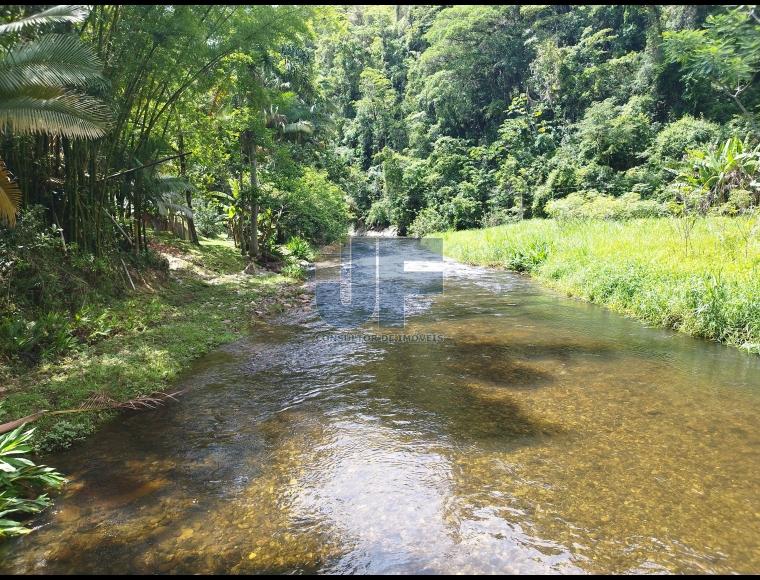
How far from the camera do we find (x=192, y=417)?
5.63 meters

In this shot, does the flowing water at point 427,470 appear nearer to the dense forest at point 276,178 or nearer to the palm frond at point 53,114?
the dense forest at point 276,178

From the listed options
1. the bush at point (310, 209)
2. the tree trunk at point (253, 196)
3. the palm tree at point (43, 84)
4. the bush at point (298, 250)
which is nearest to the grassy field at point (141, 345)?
the palm tree at point (43, 84)

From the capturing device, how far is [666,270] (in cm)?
1023

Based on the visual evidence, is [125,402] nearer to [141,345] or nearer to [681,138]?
[141,345]

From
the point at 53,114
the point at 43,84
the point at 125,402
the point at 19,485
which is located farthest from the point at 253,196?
the point at 19,485

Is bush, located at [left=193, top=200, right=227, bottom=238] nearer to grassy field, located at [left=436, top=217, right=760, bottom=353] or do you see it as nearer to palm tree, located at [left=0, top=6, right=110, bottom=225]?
grassy field, located at [left=436, top=217, right=760, bottom=353]

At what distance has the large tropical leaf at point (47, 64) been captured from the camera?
594 centimetres

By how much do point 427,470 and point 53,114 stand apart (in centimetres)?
658

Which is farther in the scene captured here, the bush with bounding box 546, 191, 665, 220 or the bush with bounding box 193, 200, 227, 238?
the bush with bounding box 193, 200, 227, 238

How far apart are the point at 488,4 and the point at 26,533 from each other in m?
40.4

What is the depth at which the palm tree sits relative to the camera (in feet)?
19.6

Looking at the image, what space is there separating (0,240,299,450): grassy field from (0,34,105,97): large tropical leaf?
11.9 feet

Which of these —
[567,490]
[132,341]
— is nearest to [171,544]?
[567,490]

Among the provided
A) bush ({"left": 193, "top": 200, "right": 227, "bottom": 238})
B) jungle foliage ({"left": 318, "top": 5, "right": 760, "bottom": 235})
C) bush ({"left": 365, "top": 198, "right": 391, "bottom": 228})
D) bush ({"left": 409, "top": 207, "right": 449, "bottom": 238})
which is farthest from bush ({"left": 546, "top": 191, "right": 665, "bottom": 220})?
bush ({"left": 365, "top": 198, "right": 391, "bottom": 228})
